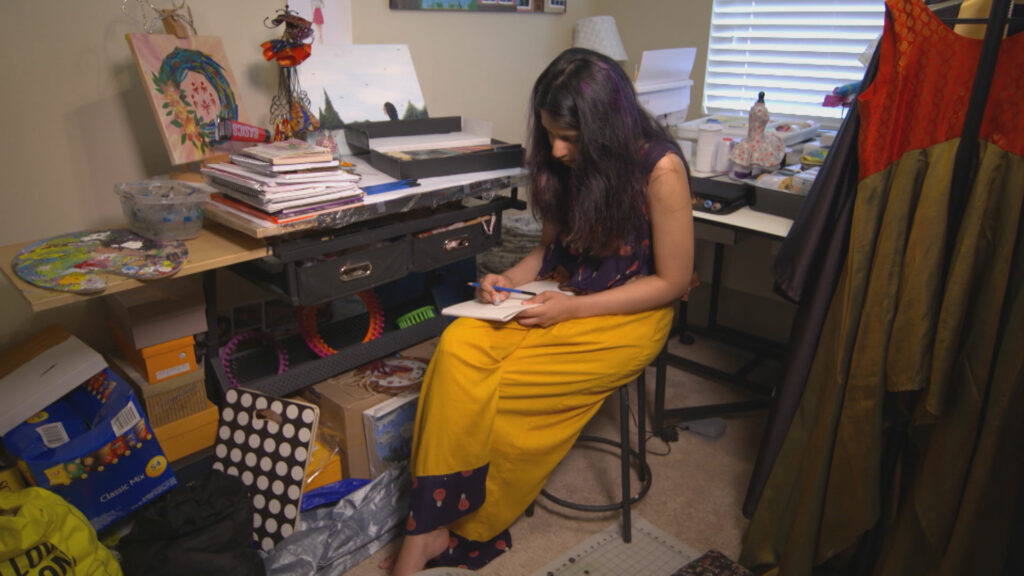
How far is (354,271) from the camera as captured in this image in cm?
159

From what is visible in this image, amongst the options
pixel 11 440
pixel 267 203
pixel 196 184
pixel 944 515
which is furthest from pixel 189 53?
pixel 944 515

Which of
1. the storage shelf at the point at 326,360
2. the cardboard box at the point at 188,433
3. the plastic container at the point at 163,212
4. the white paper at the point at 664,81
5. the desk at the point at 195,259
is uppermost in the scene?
the white paper at the point at 664,81

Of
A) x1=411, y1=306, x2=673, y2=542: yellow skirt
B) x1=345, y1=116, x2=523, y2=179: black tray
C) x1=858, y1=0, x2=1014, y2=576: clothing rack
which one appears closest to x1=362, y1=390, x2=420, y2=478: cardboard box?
x1=411, y1=306, x2=673, y2=542: yellow skirt

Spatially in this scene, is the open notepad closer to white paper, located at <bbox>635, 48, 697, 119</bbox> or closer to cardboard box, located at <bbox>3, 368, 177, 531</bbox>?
cardboard box, located at <bbox>3, 368, 177, 531</bbox>

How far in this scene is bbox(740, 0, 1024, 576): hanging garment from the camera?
1190 mm

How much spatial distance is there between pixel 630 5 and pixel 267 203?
2020 mm

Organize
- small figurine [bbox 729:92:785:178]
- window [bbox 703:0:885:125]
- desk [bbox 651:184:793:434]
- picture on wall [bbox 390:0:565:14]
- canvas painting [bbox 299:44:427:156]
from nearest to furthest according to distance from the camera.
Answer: desk [bbox 651:184:793:434] < canvas painting [bbox 299:44:427:156] < small figurine [bbox 729:92:785:178] < picture on wall [bbox 390:0:565:14] < window [bbox 703:0:885:125]

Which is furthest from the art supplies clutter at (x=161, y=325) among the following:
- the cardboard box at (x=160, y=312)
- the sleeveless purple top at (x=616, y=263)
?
the sleeveless purple top at (x=616, y=263)

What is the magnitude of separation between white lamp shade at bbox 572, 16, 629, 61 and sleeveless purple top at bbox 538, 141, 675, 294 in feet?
4.13

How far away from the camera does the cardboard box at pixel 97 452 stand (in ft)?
4.47

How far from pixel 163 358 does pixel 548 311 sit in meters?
0.90

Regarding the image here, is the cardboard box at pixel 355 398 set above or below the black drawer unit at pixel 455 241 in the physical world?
below

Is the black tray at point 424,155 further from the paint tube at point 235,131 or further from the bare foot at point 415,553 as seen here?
the bare foot at point 415,553

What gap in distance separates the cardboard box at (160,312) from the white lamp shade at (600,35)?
1.80m
